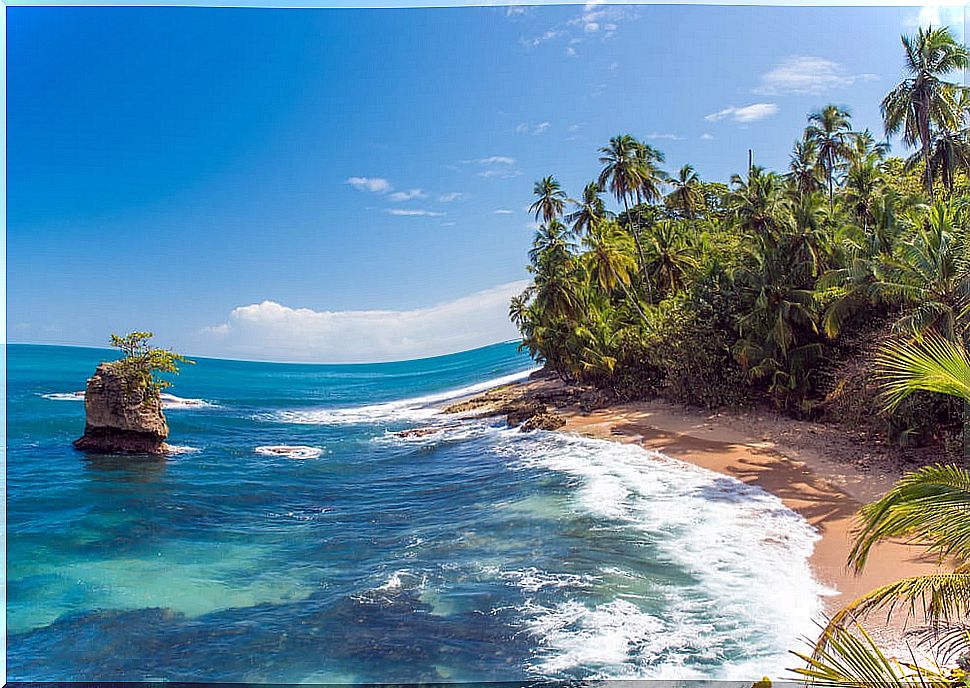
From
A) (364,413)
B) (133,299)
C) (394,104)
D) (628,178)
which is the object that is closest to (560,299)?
(628,178)

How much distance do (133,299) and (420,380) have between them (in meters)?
19.8

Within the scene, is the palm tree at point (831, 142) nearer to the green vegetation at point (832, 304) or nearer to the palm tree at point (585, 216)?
the green vegetation at point (832, 304)

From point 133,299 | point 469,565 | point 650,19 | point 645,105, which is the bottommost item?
point 469,565

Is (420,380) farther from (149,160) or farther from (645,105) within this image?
(645,105)

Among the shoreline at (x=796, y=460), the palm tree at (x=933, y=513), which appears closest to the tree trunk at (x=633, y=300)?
the shoreline at (x=796, y=460)

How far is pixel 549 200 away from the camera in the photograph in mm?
17531

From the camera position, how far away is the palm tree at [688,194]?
22.7 meters

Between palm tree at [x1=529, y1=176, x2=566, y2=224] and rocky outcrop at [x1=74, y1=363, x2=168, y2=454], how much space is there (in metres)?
9.35

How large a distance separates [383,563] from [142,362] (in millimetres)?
6403

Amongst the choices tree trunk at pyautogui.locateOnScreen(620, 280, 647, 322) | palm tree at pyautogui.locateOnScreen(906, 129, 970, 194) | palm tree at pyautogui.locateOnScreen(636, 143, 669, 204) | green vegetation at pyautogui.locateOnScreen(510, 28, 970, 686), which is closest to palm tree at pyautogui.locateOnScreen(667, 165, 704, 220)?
green vegetation at pyautogui.locateOnScreen(510, 28, 970, 686)

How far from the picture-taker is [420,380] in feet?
98.7

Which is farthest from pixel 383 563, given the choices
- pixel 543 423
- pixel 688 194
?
pixel 688 194

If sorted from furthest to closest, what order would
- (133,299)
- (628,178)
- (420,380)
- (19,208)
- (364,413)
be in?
1. (420,380)
2. (364,413)
3. (628,178)
4. (133,299)
5. (19,208)

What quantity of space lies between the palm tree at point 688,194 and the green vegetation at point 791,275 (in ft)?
5.02
